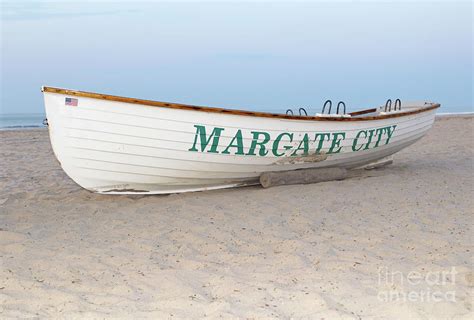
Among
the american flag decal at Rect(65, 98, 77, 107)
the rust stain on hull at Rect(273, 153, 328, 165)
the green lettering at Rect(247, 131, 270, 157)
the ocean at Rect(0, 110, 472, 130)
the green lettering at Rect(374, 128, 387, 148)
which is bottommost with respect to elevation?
the ocean at Rect(0, 110, 472, 130)

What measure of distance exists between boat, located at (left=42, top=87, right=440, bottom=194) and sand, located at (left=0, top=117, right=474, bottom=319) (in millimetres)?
252

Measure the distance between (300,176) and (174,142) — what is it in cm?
164

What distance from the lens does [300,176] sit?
20.0 feet

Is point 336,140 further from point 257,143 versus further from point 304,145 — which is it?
point 257,143

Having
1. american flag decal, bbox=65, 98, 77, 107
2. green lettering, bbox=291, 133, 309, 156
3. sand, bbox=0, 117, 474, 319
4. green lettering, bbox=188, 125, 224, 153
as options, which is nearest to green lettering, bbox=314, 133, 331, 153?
green lettering, bbox=291, 133, 309, 156

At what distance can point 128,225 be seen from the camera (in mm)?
4605

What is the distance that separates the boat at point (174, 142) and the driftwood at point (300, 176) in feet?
0.22

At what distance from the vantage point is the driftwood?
5.95m

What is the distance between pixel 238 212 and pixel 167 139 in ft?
3.17

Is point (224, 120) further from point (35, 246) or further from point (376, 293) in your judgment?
point (376, 293)

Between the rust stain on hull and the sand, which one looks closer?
the sand

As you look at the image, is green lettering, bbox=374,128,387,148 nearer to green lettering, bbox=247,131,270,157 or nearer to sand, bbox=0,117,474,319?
sand, bbox=0,117,474,319

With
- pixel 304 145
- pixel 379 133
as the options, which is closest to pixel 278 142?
pixel 304 145

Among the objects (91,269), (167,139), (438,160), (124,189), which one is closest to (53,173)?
(124,189)
